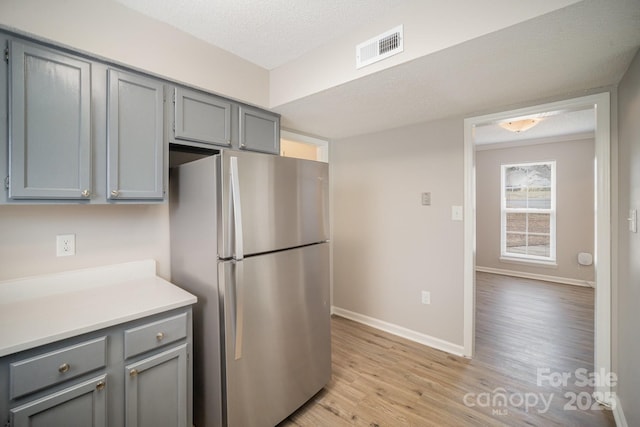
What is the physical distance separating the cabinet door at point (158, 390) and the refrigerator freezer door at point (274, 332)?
0.75 feet

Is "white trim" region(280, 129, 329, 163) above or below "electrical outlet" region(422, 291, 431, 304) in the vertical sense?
above

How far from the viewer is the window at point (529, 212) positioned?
4.87 m

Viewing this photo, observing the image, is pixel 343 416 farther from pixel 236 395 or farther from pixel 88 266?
pixel 88 266

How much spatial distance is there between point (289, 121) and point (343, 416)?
2.40m

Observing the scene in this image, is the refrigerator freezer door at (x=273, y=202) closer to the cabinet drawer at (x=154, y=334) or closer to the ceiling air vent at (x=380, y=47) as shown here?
the cabinet drawer at (x=154, y=334)

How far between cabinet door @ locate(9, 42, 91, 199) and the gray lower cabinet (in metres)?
0.71

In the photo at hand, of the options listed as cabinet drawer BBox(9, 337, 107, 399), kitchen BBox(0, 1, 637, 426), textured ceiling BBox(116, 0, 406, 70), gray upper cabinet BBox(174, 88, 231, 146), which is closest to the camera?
cabinet drawer BBox(9, 337, 107, 399)

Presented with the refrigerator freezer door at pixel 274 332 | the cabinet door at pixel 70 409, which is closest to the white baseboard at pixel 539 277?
the refrigerator freezer door at pixel 274 332

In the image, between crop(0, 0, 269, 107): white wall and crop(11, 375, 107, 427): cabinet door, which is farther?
crop(0, 0, 269, 107): white wall

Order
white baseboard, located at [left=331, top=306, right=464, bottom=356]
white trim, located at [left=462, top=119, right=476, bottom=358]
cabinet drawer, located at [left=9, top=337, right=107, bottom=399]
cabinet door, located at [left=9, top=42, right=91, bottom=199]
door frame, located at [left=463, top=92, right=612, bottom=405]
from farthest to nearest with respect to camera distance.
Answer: white baseboard, located at [left=331, top=306, right=464, bottom=356], white trim, located at [left=462, top=119, right=476, bottom=358], door frame, located at [left=463, top=92, right=612, bottom=405], cabinet door, located at [left=9, top=42, right=91, bottom=199], cabinet drawer, located at [left=9, top=337, right=107, bottom=399]

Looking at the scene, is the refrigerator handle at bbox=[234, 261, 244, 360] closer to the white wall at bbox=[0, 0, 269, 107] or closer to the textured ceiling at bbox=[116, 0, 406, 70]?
the white wall at bbox=[0, 0, 269, 107]

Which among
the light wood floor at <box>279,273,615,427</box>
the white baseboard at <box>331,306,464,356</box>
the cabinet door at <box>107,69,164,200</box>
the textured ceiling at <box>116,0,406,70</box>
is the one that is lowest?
the light wood floor at <box>279,273,615,427</box>

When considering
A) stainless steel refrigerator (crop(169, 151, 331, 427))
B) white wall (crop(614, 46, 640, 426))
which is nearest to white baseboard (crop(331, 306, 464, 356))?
white wall (crop(614, 46, 640, 426))

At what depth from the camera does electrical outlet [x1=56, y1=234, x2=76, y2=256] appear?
1.55 metres
